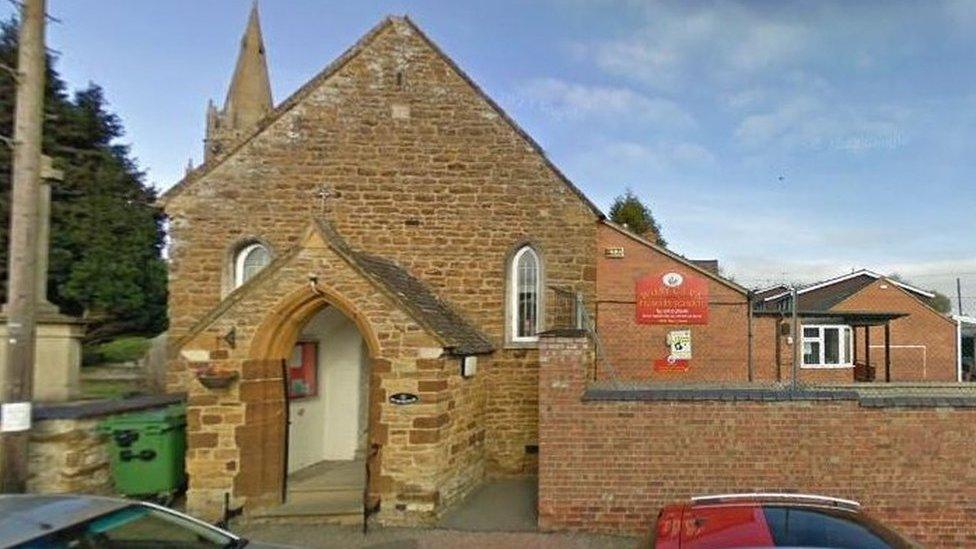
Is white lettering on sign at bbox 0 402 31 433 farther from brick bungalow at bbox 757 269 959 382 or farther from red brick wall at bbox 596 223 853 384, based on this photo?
brick bungalow at bbox 757 269 959 382

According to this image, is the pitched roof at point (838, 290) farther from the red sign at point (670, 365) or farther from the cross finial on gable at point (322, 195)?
the cross finial on gable at point (322, 195)

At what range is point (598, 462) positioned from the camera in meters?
8.07

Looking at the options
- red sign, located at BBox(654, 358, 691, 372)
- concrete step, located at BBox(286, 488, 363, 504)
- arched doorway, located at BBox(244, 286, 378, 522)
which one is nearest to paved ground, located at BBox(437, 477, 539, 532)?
arched doorway, located at BBox(244, 286, 378, 522)

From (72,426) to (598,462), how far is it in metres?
6.72

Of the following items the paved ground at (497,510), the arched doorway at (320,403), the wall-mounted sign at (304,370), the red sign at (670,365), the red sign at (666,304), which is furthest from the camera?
the red sign at (670,365)

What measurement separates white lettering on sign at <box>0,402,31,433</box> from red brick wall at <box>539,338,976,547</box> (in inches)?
221

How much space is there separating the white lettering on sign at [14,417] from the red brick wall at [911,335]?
2979 cm

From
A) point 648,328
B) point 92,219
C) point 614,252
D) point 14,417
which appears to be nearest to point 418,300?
point 14,417

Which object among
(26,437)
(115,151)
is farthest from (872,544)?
(115,151)

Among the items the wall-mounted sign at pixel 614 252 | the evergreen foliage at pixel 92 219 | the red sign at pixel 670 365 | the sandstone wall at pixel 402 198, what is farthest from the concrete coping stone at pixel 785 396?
the evergreen foliage at pixel 92 219

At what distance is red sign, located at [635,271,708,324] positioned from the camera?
12.9 metres

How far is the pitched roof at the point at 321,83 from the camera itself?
470 inches

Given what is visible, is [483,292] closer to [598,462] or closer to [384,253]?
[384,253]

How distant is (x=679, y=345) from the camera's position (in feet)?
55.2
